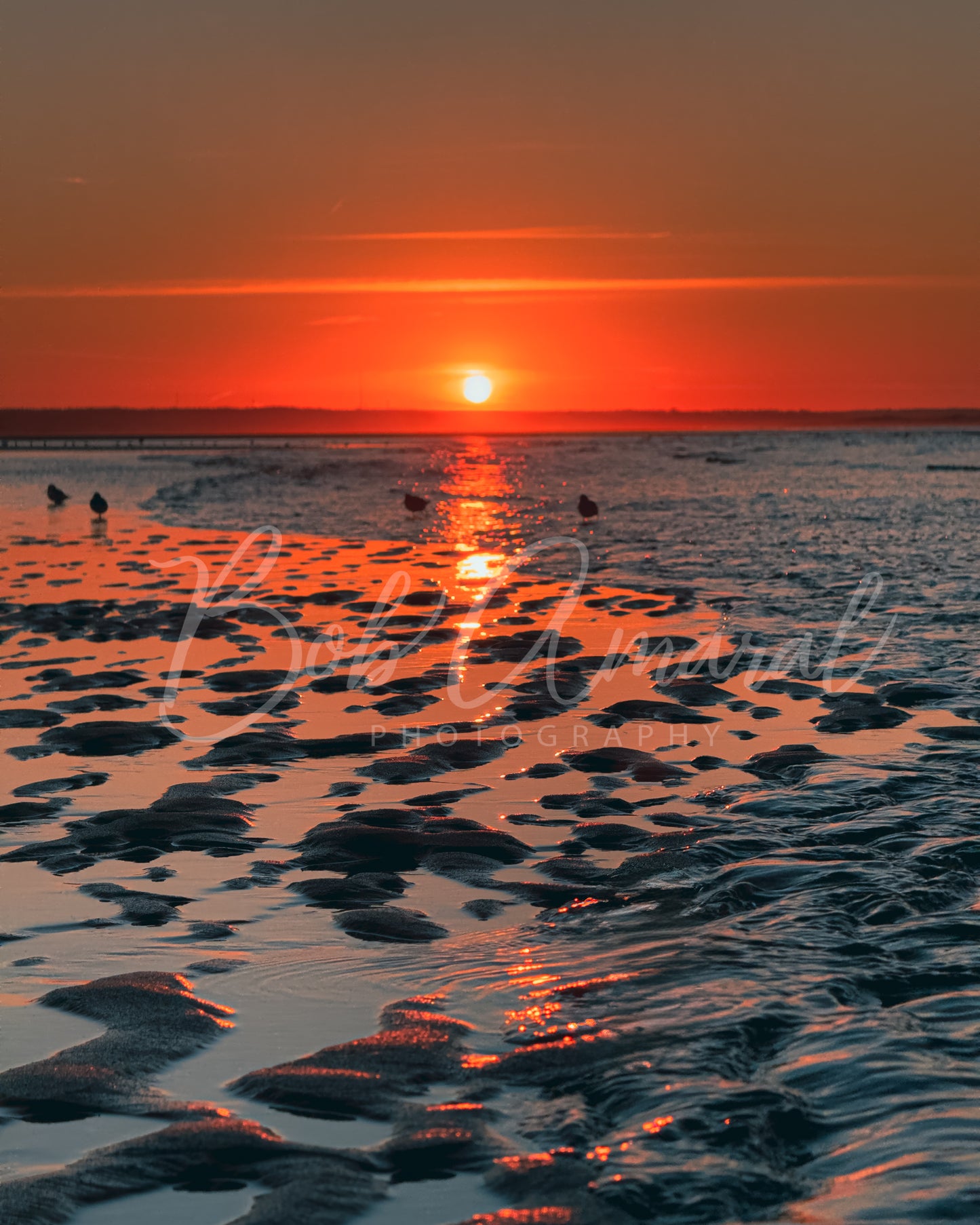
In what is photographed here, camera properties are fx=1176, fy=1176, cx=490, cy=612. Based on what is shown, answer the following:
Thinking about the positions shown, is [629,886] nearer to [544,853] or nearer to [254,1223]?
[544,853]

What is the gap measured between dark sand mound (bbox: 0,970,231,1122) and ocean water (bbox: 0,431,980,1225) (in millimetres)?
77

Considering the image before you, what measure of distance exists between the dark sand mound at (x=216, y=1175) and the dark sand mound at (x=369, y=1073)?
0.75 ft

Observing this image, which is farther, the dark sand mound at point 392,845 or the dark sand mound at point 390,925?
the dark sand mound at point 392,845

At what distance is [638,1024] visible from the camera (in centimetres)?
467

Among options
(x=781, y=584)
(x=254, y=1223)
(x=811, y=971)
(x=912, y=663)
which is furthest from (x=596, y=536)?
(x=254, y=1223)

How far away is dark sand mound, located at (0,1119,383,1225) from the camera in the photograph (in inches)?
137

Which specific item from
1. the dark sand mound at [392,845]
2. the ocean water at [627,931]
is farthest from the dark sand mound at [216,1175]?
the dark sand mound at [392,845]

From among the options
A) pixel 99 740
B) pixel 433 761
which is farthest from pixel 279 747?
pixel 99 740

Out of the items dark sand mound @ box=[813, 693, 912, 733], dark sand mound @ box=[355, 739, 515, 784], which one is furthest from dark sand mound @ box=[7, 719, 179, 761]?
dark sand mound @ box=[813, 693, 912, 733]

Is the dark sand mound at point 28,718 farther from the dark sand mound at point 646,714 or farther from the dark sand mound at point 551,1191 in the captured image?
the dark sand mound at point 551,1191

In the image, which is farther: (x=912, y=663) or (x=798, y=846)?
(x=912, y=663)

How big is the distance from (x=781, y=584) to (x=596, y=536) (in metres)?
9.62

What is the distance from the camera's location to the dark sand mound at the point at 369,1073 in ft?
13.5

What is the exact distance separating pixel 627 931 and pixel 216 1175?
8.14 feet
